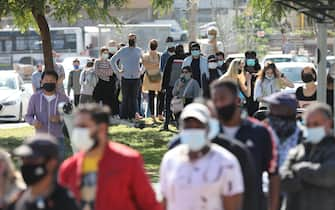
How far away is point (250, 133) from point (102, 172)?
1.32m

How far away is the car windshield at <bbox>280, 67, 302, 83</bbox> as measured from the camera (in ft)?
83.1

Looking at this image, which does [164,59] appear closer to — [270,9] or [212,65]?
[212,65]

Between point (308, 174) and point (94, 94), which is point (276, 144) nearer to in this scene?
point (308, 174)

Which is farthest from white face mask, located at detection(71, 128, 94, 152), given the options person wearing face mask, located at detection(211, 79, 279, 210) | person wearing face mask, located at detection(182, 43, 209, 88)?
person wearing face mask, located at detection(182, 43, 209, 88)

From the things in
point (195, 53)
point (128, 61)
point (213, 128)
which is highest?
point (195, 53)

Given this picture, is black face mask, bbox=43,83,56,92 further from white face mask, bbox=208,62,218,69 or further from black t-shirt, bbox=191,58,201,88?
white face mask, bbox=208,62,218,69

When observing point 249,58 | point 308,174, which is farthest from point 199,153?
point 249,58

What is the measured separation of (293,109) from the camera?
748cm

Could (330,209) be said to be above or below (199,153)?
below

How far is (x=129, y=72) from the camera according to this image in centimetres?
2006

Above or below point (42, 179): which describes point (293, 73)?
above

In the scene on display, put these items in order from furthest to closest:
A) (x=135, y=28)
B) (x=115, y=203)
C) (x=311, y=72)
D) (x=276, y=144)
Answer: (x=135, y=28), (x=311, y=72), (x=276, y=144), (x=115, y=203)

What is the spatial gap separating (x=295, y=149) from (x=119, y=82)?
1440cm

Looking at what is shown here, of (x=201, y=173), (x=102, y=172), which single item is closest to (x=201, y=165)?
(x=201, y=173)
